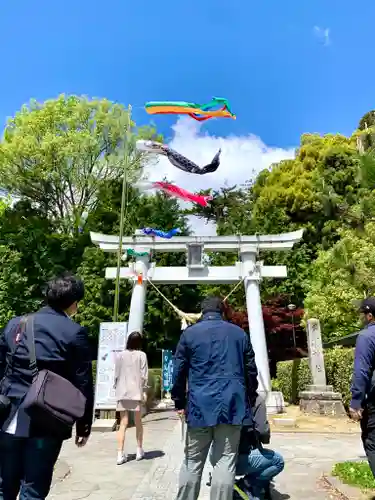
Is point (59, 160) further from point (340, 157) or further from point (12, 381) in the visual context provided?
point (12, 381)

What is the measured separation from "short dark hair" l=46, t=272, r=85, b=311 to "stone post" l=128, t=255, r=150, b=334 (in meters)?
10.6

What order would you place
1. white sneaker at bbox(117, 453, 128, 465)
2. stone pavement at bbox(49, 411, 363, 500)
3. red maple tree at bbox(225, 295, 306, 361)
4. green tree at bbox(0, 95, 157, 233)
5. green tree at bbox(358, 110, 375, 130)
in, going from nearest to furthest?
stone pavement at bbox(49, 411, 363, 500), white sneaker at bbox(117, 453, 128, 465), red maple tree at bbox(225, 295, 306, 361), green tree at bbox(0, 95, 157, 233), green tree at bbox(358, 110, 375, 130)

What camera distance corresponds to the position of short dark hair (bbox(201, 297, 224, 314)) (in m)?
3.42

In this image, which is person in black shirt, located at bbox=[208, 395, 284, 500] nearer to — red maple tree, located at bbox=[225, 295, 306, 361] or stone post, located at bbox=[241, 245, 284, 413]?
stone post, located at bbox=[241, 245, 284, 413]

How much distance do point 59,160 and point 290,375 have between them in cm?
1541

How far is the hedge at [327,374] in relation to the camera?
11.3 m

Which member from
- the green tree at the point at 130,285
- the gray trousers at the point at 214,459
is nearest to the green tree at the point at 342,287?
the green tree at the point at 130,285

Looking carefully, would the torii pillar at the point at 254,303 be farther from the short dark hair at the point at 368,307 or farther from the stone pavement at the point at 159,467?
the short dark hair at the point at 368,307

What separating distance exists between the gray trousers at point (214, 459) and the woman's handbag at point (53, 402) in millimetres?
969

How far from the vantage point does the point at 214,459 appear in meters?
3.04

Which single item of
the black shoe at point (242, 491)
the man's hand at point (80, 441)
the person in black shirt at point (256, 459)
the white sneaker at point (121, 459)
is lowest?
the white sneaker at point (121, 459)

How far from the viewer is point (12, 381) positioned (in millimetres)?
2574

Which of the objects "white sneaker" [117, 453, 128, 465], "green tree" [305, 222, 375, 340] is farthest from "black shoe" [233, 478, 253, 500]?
"green tree" [305, 222, 375, 340]

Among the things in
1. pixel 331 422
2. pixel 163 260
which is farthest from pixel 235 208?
pixel 331 422
